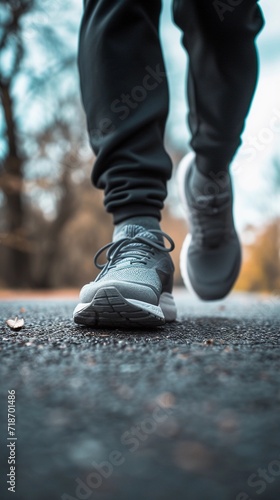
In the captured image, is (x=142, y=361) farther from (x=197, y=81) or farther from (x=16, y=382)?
(x=197, y=81)

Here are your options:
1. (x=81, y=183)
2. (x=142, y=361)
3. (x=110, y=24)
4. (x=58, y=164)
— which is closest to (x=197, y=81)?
(x=110, y=24)

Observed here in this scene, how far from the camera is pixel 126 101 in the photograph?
1.14 m

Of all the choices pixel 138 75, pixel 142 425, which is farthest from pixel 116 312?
pixel 138 75

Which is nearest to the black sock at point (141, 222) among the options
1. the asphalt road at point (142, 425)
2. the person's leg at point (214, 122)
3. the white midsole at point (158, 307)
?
the white midsole at point (158, 307)

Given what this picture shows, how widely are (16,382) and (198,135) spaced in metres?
1.06

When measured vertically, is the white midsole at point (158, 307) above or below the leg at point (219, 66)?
below

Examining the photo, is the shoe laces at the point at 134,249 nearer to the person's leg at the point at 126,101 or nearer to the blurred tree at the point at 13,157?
the person's leg at the point at 126,101

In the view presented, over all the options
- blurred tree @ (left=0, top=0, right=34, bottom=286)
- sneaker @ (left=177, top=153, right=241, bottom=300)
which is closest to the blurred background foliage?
blurred tree @ (left=0, top=0, right=34, bottom=286)

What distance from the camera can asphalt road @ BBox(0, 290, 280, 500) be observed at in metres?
0.38

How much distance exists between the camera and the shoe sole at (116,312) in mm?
866

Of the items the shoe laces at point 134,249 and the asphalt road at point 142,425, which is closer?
the asphalt road at point 142,425

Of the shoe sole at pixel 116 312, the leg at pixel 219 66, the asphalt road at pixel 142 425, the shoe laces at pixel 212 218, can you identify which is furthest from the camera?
the shoe laces at pixel 212 218

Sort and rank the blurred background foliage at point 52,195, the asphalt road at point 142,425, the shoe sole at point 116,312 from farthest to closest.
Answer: the blurred background foliage at point 52,195 → the shoe sole at point 116,312 → the asphalt road at point 142,425

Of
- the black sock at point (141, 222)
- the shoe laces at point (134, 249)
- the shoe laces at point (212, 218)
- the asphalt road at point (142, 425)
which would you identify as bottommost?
the asphalt road at point (142, 425)
